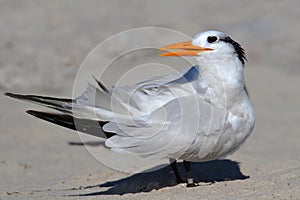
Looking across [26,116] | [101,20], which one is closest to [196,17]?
[101,20]

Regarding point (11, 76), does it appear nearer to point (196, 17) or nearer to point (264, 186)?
point (196, 17)

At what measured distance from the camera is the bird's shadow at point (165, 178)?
4.42 meters

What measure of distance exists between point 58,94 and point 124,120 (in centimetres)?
343

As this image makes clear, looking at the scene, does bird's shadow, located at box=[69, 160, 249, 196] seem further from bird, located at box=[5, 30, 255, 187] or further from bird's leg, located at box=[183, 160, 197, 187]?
bird, located at box=[5, 30, 255, 187]

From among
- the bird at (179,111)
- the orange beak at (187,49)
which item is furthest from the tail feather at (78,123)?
the orange beak at (187,49)

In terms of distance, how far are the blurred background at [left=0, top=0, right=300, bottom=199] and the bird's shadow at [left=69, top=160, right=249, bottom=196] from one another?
0.36 ft

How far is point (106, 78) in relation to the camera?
7594mm

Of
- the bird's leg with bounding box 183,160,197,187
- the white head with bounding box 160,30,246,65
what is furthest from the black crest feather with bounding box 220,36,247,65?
the bird's leg with bounding box 183,160,197,187

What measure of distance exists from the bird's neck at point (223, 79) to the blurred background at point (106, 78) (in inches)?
20.8

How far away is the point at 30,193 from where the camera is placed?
14.3 feet

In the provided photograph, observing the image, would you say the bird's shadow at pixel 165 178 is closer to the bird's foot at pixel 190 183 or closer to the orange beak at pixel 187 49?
the bird's foot at pixel 190 183

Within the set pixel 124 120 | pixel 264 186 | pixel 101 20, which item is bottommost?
pixel 264 186

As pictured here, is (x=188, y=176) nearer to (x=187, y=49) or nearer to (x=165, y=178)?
(x=165, y=178)

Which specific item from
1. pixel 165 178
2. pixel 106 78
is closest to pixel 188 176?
pixel 165 178
